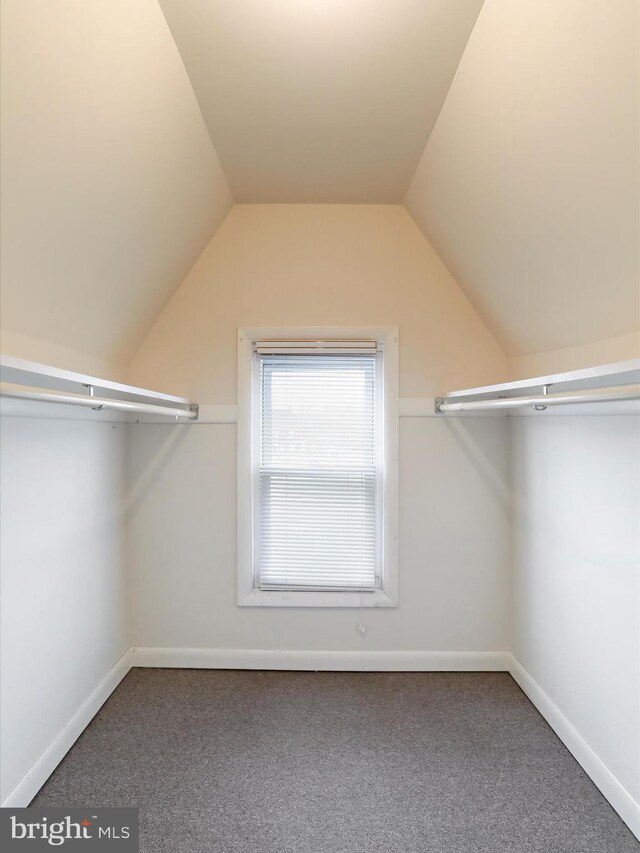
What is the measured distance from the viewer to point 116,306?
191cm

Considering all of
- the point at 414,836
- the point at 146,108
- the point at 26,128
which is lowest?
the point at 414,836

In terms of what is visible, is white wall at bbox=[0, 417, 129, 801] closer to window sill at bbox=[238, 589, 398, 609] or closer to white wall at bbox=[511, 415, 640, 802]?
window sill at bbox=[238, 589, 398, 609]

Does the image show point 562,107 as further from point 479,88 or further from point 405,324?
point 405,324

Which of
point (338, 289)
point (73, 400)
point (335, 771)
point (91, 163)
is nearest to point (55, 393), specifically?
point (73, 400)

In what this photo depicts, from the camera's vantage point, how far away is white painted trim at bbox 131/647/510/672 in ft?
7.68

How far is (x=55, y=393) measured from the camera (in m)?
1.36

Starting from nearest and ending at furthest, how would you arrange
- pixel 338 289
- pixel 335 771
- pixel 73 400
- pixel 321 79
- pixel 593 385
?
1. pixel 593 385
2. pixel 73 400
3. pixel 321 79
4. pixel 335 771
5. pixel 338 289

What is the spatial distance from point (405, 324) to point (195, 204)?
1158 mm

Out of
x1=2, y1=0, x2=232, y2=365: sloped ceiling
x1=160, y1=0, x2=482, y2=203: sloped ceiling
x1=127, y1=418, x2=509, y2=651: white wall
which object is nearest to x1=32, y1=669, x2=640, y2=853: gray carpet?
x1=127, y1=418, x2=509, y2=651: white wall

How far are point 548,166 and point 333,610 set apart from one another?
83.3 inches

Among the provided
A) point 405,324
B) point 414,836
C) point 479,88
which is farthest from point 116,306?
point 414,836

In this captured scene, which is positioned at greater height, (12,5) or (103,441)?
(12,5)

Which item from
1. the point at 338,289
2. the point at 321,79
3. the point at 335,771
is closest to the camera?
the point at 321,79

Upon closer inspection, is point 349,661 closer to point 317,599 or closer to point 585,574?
point 317,599
